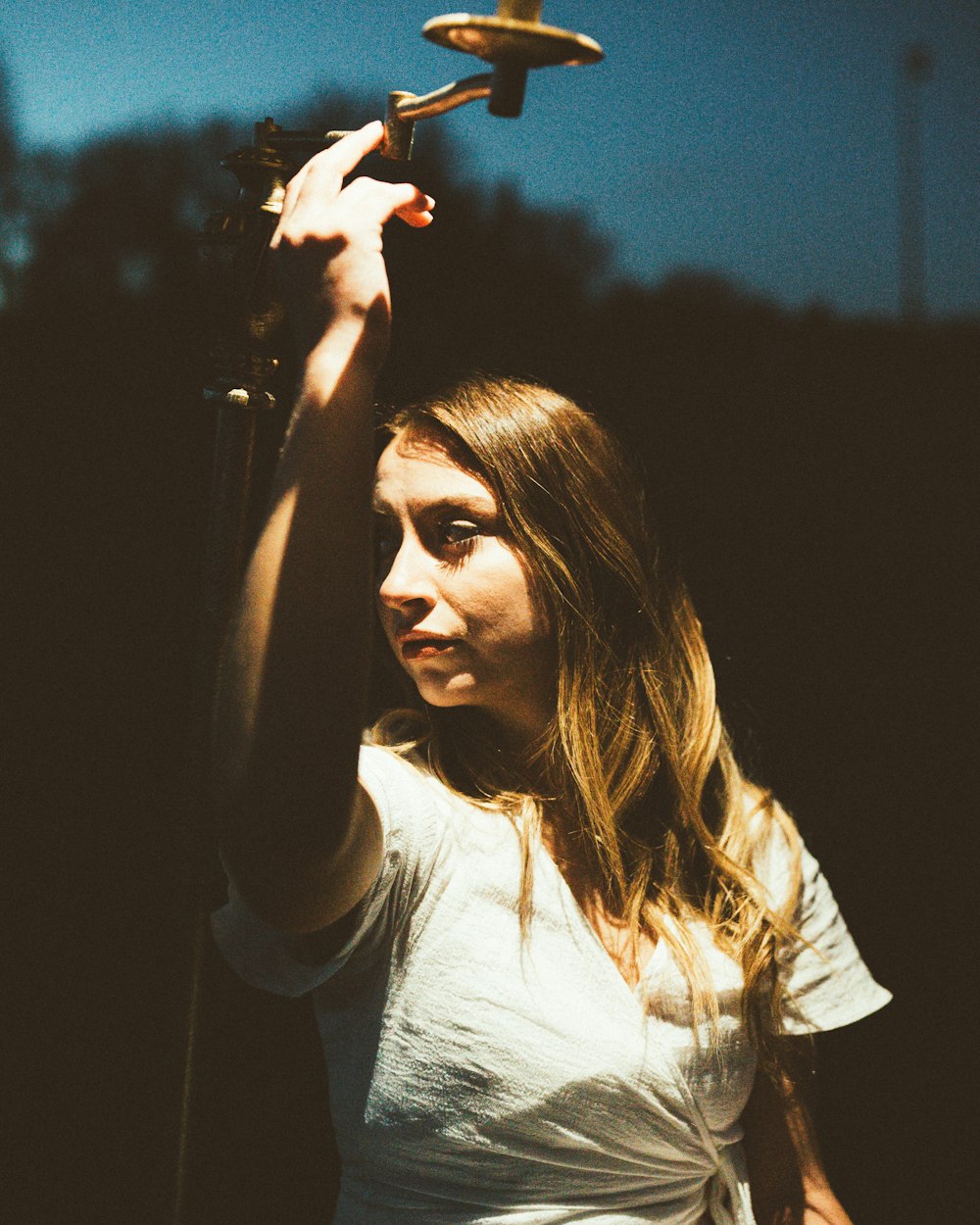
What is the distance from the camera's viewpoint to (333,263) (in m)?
0.67

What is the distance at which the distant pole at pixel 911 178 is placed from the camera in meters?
1.24

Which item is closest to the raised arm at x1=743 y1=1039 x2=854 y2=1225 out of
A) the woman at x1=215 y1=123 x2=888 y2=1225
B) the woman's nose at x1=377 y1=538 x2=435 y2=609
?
the woman at x1=215 y1=123 x2=888 y2=1225

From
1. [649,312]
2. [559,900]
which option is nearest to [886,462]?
[649,312]

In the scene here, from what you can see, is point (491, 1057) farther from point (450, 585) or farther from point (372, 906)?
point (450, 585)

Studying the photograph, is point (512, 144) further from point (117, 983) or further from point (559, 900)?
point (117, 983)

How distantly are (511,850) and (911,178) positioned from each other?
958 millimetres

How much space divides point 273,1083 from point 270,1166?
0.09 m

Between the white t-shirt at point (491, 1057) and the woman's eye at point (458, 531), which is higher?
the woman's eye at point (458, 531)

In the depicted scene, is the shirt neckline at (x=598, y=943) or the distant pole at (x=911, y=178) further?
the distant pole at (x=911, y=178)

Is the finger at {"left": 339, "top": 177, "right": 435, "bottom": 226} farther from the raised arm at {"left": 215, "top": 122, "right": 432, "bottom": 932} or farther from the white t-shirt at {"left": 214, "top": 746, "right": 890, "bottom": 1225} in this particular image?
the white t-shirt at {"left": 214, "top": 746, "right": 890, "bottom": 1225}

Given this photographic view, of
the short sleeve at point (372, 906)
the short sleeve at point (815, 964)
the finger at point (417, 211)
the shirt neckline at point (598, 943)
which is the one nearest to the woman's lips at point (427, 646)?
the short sleeve at point (372, 906)

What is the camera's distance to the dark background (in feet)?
3.40

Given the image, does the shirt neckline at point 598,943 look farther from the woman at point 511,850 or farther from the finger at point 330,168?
the finger at point 330,168

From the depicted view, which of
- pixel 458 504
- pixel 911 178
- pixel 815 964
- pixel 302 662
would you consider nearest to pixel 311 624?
pixel 302 662
